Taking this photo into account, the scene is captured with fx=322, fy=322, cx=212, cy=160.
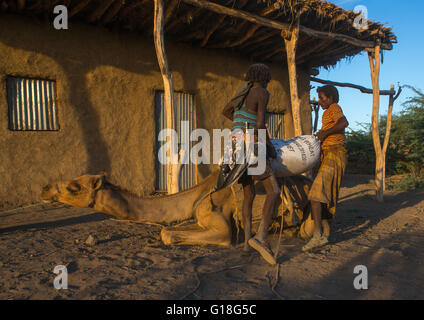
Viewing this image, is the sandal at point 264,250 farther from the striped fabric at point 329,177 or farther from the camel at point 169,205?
the striped fabric at point 329,177

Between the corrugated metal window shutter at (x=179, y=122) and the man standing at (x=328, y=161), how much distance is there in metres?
3.91

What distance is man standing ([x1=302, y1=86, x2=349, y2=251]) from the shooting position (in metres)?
3.87

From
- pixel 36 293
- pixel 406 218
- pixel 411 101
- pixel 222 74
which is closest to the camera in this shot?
pixel 36 293

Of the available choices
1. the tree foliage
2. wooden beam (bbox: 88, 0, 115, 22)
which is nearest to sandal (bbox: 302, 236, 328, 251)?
wooden beam (bbox: 88, 0, 115, 22)

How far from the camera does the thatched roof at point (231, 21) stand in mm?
5887

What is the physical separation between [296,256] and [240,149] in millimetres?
1335

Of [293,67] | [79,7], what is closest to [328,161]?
[293,67]

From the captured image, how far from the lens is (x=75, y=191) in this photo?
3.31 m

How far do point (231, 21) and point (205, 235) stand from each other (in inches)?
198

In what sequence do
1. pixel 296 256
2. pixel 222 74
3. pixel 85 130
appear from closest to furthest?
pixel 296 256 < pixel 85 130 < pixel 222 74

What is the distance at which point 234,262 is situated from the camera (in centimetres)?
329

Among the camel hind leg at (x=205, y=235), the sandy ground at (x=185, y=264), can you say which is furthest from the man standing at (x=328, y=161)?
the camel hind leg at (x=205, y=235)

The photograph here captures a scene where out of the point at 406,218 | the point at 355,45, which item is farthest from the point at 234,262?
the point at 355,45

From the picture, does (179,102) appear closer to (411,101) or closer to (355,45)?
(355,45)
